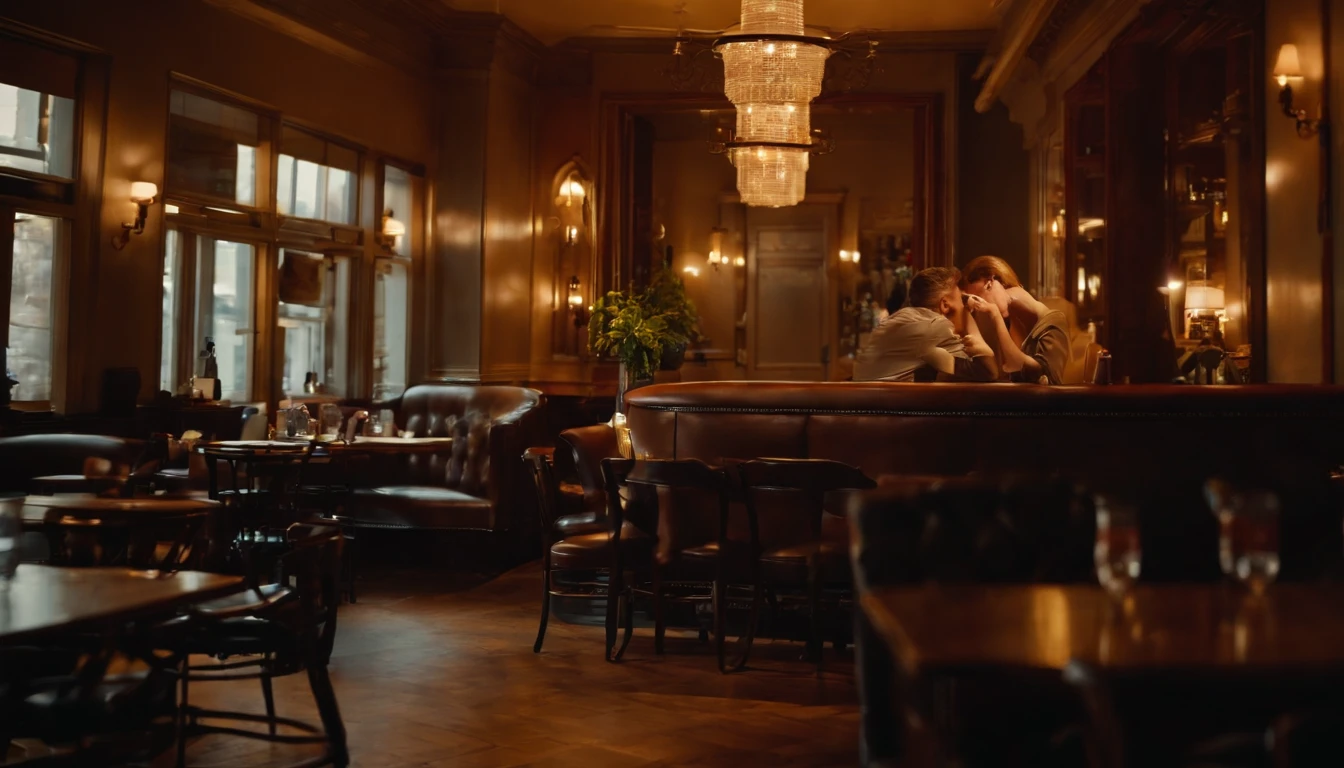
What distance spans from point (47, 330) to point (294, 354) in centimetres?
236

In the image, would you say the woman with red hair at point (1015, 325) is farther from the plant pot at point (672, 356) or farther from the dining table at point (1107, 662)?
the dining table at point (1107, 662)

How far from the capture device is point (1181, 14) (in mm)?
7309

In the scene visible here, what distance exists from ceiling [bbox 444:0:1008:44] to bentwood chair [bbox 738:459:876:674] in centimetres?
592

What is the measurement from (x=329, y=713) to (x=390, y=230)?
711cm

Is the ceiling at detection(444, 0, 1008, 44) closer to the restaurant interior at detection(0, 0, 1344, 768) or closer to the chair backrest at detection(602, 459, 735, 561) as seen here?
the restaurant interior at detection(0, 0, 1344, 768)

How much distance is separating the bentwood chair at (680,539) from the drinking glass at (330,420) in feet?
6.52

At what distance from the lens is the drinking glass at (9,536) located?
2.62m

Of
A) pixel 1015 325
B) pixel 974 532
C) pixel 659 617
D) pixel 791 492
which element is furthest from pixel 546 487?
pixel 974 532

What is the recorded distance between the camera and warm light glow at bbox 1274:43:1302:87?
18.2ft

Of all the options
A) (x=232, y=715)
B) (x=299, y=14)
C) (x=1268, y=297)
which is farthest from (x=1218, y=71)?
(x=232, y=715)

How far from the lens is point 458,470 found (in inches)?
328

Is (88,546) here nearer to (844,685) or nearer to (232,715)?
(232,715)

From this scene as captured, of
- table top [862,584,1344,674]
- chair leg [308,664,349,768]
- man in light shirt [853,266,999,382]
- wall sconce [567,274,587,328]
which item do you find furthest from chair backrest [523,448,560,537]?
wall sconce [567,274,587,328]

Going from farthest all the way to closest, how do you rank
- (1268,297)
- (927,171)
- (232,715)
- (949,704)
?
(927,171)
(1268,297)
(232,715)
(949,704)
